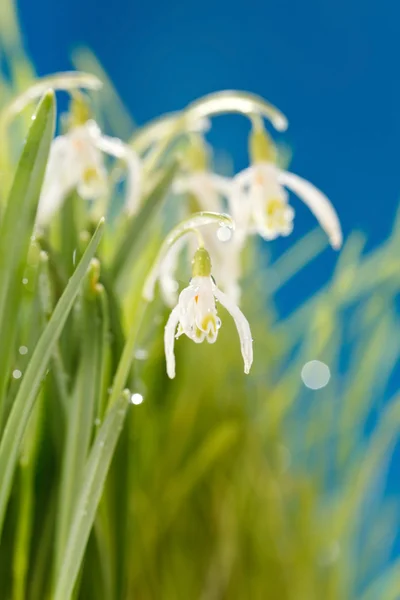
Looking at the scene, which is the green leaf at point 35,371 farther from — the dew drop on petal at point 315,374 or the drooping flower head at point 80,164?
the dew drop on petal at point 315,374

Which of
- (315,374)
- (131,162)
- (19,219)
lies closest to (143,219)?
(131,162)

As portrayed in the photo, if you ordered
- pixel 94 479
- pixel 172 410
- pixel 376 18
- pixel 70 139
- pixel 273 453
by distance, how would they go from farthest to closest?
pixel 376 18
pixel 273 453
pixel 172 410
pixel 70 139
pixel 94 479

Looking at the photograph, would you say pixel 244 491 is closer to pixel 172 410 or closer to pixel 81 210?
pixel 172 410

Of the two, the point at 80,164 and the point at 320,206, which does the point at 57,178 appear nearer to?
the point at 80,164

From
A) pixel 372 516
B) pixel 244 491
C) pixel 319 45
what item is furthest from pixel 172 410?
pixel 319 45

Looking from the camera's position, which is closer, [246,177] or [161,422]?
[246,177]

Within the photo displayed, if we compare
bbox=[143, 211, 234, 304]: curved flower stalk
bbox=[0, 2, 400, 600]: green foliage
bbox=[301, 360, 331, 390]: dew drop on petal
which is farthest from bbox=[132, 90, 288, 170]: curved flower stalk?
bbox=[301, 360, 331, 390]: dew drop on petal

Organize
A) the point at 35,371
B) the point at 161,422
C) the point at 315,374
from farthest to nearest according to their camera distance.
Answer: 1. the point at 315,374
2. the point at 161,422
3. the point at 35,371
